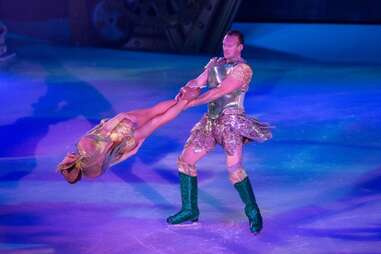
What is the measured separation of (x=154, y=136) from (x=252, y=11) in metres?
15.4

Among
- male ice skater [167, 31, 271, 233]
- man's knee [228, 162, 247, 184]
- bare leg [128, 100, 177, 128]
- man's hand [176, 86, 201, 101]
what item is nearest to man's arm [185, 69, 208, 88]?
male ice skater [167, 31, 271, 233]

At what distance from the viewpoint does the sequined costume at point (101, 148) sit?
5473 mm

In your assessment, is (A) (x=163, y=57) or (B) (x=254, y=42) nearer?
(A) (x=163, y=57)

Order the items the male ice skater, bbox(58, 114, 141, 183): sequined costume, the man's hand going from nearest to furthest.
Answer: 1. bbox(58, 114, 141, 183): sequined costume
2. the man's hand
3. the male ice skater

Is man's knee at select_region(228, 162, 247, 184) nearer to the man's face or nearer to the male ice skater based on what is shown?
the male ice skater

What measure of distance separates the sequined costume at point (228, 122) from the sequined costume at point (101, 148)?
1.03 m

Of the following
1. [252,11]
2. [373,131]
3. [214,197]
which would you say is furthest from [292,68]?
[214,197]

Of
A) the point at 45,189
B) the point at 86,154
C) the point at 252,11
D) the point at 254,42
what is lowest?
the point at 45,189

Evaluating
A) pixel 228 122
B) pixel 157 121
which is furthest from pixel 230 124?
pixel 157 121

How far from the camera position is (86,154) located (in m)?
5.45

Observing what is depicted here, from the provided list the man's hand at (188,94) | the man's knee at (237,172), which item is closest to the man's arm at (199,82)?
the man's hand at (188,94)

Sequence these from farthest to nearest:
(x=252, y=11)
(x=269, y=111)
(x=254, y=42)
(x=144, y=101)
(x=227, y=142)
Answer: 1. (x=252, y=11)
2. (x=254, y=42)
3. (x=144, y=101)
4. (x=269, y=111)
5. (x=227, y=142)

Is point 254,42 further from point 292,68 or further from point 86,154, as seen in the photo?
point 86,154

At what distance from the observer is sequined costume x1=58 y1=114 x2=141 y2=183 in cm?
547
